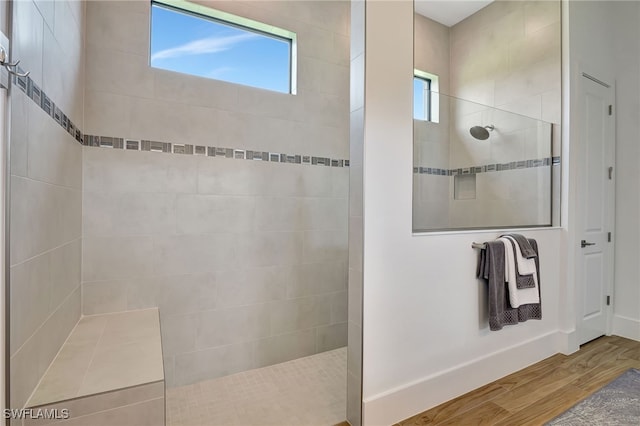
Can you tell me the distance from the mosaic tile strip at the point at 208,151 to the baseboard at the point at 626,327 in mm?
2950

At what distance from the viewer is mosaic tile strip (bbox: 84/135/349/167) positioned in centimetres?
191

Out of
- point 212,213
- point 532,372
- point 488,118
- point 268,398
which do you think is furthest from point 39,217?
point 532,372

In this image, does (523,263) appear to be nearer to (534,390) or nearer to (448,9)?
(534,390)

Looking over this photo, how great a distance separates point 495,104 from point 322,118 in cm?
174

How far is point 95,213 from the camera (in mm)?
1884

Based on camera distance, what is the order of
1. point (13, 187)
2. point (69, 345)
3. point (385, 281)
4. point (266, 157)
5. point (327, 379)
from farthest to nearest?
point (266, 157) → point (327, 379) → point (385, 281) → point (69, 345) → point (13, 187)

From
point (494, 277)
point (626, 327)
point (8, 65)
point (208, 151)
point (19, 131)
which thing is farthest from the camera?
point (626, 327)

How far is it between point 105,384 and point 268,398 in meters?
1.08

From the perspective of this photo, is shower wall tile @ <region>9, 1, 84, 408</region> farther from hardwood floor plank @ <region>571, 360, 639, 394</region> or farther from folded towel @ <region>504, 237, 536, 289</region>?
hardwood floor plank @ <region>571, 360, 639, 394</region>

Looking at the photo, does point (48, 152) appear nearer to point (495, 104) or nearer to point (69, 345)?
point (69, 345)

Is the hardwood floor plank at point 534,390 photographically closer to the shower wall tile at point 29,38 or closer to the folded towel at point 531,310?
the folded towel at point 531,310

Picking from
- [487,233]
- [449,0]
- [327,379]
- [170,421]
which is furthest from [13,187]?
[449,0]

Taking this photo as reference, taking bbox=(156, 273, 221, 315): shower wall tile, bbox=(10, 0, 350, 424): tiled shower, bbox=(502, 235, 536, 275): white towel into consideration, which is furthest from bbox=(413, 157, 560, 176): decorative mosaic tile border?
bbox=(156, 273, 221, 315): shower wall tile

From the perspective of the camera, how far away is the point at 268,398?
6.43 feet
